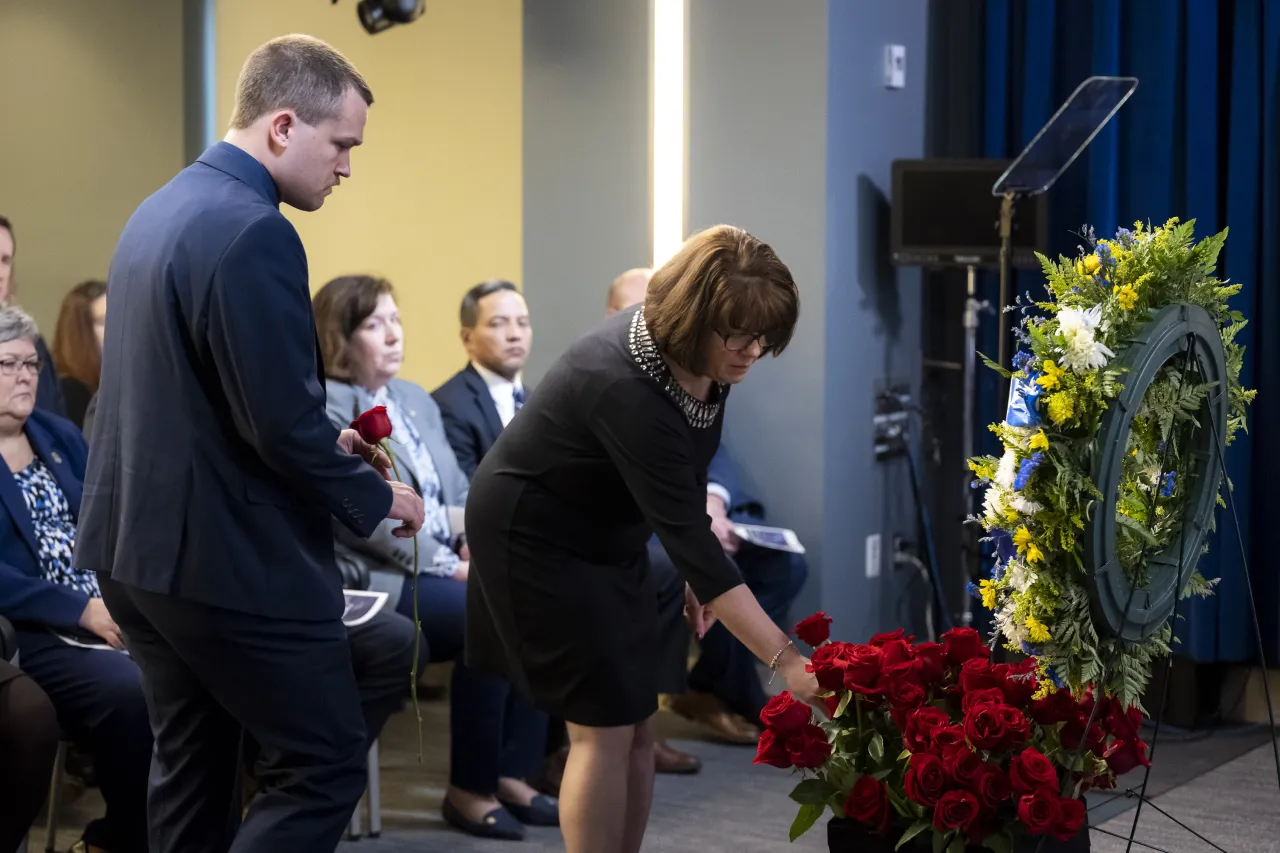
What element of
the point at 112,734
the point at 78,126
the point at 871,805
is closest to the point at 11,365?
the point at 112,734

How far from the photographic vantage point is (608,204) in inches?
188

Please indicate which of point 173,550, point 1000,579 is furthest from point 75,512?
point 1000,579

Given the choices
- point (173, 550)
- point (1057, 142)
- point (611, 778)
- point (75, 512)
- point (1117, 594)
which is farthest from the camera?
point (1057, 142)

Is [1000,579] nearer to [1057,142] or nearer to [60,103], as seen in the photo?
[1057,142]

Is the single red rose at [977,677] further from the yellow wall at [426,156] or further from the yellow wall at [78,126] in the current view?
the yellow wall at [78,126]

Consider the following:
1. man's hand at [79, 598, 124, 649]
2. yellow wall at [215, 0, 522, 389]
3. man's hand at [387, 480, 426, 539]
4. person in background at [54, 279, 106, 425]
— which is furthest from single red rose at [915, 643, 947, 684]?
yellow wall at [215, 0, 522, 389]

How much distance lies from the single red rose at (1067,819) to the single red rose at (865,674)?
0.26 meters

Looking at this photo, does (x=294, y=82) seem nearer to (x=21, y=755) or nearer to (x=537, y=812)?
(x=21, y=755)

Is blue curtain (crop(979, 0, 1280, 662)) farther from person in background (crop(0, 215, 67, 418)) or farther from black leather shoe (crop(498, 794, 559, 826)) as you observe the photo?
person in background (crop(0, 215, 67, 418))

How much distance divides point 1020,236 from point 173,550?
302 cm

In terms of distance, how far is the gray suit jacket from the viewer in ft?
11.2

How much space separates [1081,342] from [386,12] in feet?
11.0

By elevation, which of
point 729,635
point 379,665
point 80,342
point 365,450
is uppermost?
point 80,342

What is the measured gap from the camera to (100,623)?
2.96m
